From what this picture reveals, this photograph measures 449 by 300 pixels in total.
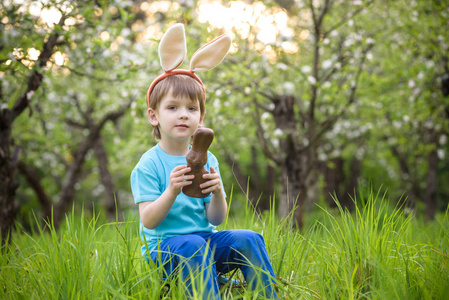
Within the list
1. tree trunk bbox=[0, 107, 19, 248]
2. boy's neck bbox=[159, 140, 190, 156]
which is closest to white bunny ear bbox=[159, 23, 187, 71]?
boy's neck bbox=[159, 140, 190, 156]

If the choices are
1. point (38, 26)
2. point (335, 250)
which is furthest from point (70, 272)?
point (38, 26)

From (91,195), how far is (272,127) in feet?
40.6

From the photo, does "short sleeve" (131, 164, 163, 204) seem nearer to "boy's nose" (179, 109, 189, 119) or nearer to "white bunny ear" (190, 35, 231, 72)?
"boy's nose" (179, 109, 189, 119)

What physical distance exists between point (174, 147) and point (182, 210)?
0.38 meters

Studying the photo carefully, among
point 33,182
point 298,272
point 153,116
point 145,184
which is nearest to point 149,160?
point 145,184

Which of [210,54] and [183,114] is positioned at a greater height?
[210,54]

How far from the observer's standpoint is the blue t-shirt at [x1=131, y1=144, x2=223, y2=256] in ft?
7.28

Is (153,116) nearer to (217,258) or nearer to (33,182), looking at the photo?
(217,258)

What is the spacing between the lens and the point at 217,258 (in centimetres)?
224

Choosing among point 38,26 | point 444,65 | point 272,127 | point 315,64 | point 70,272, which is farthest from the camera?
point 272,127

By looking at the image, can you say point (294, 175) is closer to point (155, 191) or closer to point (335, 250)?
point (335, 250)

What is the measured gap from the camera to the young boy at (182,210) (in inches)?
80.3

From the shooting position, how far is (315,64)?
543 centimetres

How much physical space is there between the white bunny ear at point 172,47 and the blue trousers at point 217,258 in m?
1.02
